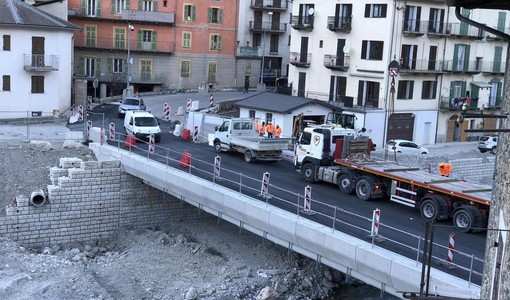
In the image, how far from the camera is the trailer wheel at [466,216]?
22.1m

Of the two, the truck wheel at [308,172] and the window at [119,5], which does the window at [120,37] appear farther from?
the truck wheel at [308,172]

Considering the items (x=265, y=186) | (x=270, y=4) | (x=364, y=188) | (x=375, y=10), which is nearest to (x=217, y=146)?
(x=265, y=186)

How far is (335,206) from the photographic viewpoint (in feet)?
81.0

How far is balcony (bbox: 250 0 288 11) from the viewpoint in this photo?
70.8 meters

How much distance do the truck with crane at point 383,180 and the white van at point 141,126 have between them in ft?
36.2

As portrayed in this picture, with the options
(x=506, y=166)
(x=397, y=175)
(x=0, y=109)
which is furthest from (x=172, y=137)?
(x=506, y=166)

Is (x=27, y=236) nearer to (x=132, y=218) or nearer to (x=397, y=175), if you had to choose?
(x=132, y=218)

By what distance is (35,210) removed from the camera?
3058 centimetres

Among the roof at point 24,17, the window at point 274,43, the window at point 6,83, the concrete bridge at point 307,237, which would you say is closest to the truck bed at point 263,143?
the concrete bridge at point 307,237

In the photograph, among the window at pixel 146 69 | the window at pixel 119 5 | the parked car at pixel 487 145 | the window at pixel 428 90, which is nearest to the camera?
the parked car at pixel 487 145

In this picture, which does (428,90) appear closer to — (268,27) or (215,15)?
(268,27)

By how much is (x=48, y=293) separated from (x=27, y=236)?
6031 millimetres

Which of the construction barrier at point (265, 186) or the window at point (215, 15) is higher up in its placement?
the window at point (215, 15)

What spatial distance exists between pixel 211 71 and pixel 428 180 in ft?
154
